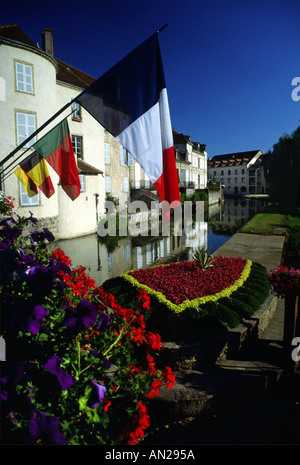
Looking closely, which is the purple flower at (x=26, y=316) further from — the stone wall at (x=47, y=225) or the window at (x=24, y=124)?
the window at (x=24, y=124)

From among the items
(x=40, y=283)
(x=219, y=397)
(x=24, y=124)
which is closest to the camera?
(x=40, y=283)

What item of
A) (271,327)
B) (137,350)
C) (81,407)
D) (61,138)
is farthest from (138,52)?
(271,327)

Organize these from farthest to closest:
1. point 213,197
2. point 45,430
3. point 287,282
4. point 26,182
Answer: point 213,197, point 26,182, point 287,282, point 45,430

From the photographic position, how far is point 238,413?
385cm

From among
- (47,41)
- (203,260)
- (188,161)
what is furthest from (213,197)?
(203,260)

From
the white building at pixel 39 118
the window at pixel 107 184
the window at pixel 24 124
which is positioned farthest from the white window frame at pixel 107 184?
the window at pixel 24 124

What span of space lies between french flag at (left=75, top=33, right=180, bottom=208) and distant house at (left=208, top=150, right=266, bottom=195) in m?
84.4

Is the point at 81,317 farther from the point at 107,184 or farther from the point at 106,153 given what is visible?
the point at 106,153

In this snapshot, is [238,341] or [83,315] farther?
[238,341]

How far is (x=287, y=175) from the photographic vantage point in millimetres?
22016

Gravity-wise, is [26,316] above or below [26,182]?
below

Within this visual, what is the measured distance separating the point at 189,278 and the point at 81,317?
14.3 feet
